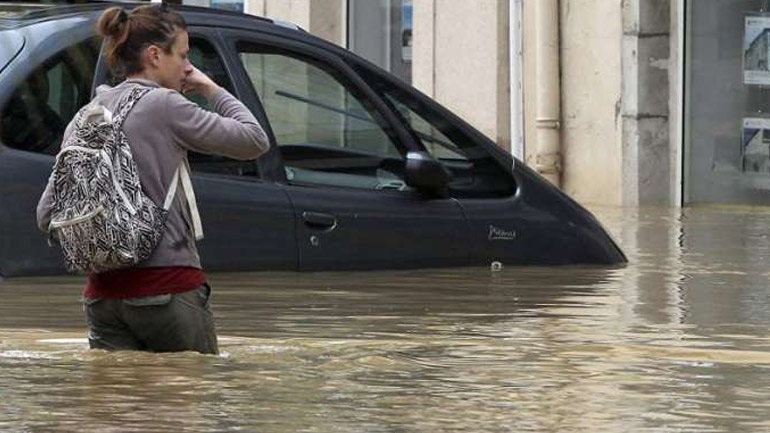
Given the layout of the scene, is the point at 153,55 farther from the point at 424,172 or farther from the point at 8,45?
the point at 424,172

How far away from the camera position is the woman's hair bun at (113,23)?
632 cm

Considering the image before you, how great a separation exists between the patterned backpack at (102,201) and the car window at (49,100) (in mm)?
2288

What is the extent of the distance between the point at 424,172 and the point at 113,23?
329cm

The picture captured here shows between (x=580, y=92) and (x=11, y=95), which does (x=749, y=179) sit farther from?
(x=11, y=95)

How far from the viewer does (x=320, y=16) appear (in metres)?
20.4

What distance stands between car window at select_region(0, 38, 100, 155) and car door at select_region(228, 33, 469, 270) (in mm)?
780

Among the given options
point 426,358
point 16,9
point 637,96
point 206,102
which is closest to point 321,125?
point 206,102

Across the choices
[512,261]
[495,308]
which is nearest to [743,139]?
[512,261]

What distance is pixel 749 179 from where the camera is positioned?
16.4 metres

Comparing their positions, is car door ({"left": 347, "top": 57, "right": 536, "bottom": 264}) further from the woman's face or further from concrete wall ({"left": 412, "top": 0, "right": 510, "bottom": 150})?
concrete wall ({"left": 412, "top": 0, "right": 510, "bottom": 150})

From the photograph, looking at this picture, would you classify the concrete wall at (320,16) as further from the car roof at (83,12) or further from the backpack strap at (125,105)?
the backpack strap at (125,105)

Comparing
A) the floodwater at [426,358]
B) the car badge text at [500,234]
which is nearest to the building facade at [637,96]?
the floodwater at [426,358]

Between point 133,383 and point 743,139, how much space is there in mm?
10749

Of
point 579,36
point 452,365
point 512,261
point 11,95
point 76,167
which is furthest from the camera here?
point 579,36
